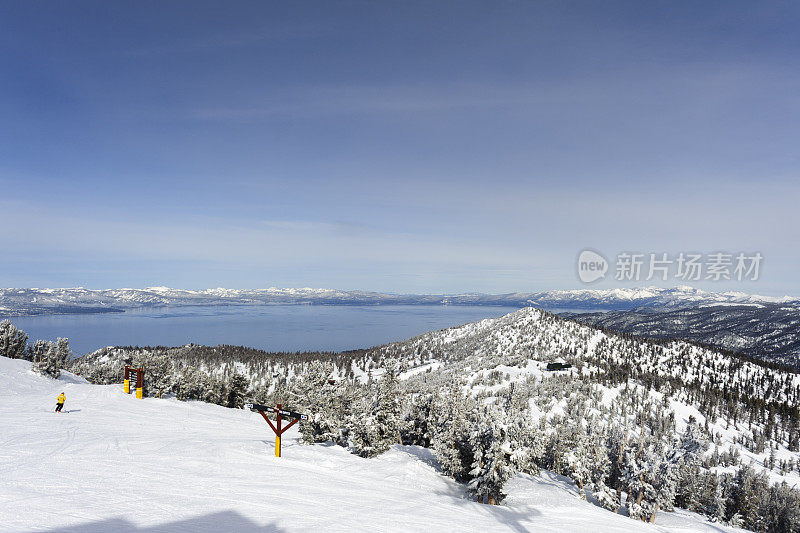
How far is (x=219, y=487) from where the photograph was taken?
41.1ft

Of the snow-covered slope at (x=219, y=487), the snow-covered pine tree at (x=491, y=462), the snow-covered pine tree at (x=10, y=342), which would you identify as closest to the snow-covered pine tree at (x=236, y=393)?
the snow-covered slope at (x=219, y=487)

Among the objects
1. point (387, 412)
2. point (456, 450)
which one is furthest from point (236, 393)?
point (456, 450)

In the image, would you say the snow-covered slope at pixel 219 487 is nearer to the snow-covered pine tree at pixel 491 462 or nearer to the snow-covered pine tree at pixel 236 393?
the snow-covered pine tree at pixel 491 462

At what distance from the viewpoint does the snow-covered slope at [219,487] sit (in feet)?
32.0

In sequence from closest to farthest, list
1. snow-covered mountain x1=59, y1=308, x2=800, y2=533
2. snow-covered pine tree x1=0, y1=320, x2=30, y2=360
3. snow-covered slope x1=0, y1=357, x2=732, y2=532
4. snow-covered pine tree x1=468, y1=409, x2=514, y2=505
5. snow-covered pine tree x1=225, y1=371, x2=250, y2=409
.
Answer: snow-covered slope x1=0, y1=357, x2=732, y2=532 < snow-covered pine tree x1=468, y1=409, x2=514, y2=505 < snow-covered mountain x1=59, y1=308, x2=800, y2=533 < snow-covered pine tree x1=225, y1=371, x2=250, y2=409 < snow-covered pine tree x1=0, y1=320, x2=30, y2=360

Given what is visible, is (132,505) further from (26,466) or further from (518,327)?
(518,327)

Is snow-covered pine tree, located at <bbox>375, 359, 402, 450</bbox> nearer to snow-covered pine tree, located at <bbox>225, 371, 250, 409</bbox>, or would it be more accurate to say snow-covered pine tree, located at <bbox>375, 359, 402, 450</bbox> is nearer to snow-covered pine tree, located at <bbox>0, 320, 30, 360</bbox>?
snow-covered pine tree, located at <bbox>225, 371, 250, 409</bbox>

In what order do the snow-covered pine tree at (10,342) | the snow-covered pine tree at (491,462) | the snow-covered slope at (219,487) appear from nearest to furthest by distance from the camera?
the snow-covered slope at (219,487) → the snow-covered pine tree at (491,462) → the snow-covered pine tree at (10,342)

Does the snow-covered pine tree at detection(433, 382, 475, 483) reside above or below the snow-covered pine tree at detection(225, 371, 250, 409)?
above

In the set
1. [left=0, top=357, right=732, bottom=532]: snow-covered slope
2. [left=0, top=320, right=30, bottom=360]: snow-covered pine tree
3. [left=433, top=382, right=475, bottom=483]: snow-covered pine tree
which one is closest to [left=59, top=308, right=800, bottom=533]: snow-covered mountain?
[left=433, top=382, right=475, bottom=483]: snow-covered pine tree

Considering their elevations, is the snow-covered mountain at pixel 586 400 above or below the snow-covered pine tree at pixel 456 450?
below

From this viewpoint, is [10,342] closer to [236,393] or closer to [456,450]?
[236,393]

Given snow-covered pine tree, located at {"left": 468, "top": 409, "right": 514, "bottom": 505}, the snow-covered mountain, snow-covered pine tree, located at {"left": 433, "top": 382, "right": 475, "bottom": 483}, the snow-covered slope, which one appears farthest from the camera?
the snow-covered mountain

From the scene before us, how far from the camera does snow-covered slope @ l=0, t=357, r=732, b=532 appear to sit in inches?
384
